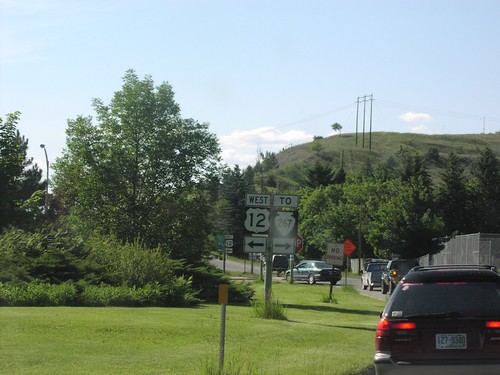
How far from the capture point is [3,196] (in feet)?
97.3

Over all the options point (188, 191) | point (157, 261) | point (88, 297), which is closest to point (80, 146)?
point (188, 191)

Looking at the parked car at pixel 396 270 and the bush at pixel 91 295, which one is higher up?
the parked car at pixel 396 270

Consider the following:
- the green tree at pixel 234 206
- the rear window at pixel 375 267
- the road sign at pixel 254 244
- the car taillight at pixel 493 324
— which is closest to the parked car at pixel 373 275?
the rear window at pixel 375 267

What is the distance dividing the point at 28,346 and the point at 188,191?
27176mm

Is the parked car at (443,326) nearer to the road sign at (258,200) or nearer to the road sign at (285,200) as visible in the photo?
the road sign at (285,200)

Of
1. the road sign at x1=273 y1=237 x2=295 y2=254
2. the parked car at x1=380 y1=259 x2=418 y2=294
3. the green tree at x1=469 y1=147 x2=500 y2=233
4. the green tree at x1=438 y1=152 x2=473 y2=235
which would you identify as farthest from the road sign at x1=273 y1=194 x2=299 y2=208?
the green tree at x1=469 y1=147 x2=500 y2=233

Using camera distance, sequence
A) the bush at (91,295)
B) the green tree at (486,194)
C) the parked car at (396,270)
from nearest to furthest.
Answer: the bush at (91,295)
the parked car at (396,270)
the green tree at (486,194)

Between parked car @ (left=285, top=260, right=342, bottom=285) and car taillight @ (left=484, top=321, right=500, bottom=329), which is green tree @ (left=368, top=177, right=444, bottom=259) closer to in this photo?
parked car @ (left=285, top=260, right=342, bottom=285)

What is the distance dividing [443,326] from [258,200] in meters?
12.7

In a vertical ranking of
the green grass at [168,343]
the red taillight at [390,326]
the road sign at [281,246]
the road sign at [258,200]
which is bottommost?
the green grass at [168,343]

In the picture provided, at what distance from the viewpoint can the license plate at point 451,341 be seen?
884cm

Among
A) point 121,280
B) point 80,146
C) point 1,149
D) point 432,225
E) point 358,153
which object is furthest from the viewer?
point 358,153

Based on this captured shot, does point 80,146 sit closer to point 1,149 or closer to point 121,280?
point 1,149

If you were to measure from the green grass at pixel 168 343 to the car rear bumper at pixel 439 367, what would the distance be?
1711 mm
